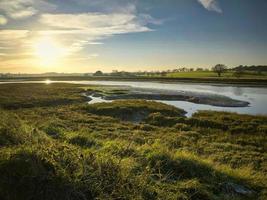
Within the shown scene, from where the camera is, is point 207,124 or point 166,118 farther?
point 166,118

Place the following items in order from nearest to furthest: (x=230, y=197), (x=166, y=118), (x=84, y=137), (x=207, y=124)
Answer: (x=230, y=197) < (x=84, y=137) < (x=207, y=124) < (x=166, y=118)

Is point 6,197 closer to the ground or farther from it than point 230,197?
farther from it

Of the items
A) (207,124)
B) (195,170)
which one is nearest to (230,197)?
(195,170)

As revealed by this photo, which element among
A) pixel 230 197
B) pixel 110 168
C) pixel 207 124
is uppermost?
pixel 110 168

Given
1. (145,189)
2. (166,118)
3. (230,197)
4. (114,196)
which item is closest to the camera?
(114,196)

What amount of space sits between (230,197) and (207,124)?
2099cm

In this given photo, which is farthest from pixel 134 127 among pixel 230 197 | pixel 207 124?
pixel 230 197

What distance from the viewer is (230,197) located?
7.11 m

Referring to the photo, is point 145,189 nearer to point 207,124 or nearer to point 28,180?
point 28,180

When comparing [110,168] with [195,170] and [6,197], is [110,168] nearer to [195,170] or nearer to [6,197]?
[6,197]

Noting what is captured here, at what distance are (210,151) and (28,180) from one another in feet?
47.2

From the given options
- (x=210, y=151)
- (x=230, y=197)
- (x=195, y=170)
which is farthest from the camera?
(x=210, y=151)

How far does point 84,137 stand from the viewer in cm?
1158

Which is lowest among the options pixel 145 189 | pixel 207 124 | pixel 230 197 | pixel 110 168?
pixel 207 124
